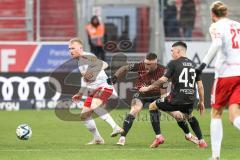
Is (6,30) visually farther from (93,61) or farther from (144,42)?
(93,61)

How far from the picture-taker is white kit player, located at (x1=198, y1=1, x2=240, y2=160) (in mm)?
10430

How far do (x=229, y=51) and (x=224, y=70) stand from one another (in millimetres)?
276

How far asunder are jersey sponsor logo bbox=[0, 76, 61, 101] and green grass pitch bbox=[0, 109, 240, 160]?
9.34ft

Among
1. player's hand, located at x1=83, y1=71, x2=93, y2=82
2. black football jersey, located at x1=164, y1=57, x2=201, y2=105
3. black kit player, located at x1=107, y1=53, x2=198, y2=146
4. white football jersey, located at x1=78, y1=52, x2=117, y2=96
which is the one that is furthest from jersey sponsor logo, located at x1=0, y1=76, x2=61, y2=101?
black football jersey, located at x1=164, y1=57, x2=201, y2=105

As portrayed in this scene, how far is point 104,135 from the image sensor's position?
52.6ft

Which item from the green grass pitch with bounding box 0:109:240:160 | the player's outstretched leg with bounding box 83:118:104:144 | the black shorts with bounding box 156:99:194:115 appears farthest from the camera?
the player's outstretched leg with bounding box 83:118:104:144

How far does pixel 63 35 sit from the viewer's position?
85.5 ft

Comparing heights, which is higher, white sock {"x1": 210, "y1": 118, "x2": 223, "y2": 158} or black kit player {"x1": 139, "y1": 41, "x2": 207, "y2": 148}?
black kit player {"x1": 139, "y1": 41, "x2": 207, "y2": 148}

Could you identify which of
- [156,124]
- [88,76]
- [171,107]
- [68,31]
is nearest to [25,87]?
[68,31]

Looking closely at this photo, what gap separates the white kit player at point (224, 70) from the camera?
10.4 meters

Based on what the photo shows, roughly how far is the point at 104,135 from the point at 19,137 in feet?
8.54

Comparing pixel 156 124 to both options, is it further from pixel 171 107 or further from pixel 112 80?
pixel 112 80

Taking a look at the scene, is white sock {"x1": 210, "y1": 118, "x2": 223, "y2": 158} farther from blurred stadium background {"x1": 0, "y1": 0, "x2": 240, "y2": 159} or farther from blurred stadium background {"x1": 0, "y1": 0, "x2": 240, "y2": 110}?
blurred stadium background {"x1": 0, "y1": 0, "x2": 240, "y2": 110}

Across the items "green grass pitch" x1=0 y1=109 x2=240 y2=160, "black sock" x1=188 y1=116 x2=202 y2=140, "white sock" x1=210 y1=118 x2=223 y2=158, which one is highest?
"white sock" x1=210 y1=118 x2=223 y2=158
